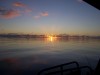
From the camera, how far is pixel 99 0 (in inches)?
144

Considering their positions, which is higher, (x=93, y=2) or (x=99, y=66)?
(x=93, y=2)

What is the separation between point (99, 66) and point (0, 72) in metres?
21.2

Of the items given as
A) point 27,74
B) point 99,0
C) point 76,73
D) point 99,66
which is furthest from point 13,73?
point 99,0

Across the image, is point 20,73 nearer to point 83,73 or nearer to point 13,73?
point 13,73

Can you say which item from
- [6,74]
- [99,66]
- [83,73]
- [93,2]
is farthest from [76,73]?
[6,74]

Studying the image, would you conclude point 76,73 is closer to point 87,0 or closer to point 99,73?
point 99,73

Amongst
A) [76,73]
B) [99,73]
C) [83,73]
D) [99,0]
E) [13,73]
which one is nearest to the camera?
[99,0]

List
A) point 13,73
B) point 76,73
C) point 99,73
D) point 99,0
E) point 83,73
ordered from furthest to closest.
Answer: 1. point 13,73
2. point 83,73
3. point 76,73
4. point 99,73
5. point 99,0

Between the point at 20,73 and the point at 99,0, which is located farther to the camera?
the point at 20,73

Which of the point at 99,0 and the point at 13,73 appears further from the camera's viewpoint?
the point at 13,73

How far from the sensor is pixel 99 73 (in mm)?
4738

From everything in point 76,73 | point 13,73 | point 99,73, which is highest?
point 99,73

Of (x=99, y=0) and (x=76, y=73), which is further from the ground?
(x=99, y=0)

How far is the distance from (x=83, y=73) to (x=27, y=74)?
8937 millimetres
